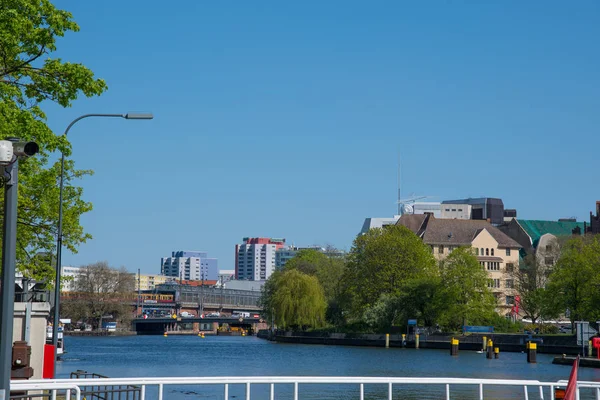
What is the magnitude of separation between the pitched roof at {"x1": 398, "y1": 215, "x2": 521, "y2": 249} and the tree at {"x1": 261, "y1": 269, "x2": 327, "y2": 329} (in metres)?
38.4

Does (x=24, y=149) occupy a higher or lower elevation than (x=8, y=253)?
higher

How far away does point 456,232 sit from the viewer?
15862cm

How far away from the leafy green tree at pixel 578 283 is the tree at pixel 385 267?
87.7ft

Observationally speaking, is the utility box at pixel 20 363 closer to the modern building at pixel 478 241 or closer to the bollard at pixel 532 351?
the bollard at pixel 532 351

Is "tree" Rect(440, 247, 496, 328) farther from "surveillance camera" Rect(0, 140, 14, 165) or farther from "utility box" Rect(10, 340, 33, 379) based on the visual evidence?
"surveillance camera" Rect(0, 140, 14, 165)

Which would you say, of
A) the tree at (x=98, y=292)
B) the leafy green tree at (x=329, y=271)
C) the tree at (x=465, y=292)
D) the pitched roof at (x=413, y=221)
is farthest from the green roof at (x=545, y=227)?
the tree at (x=98, y=292)

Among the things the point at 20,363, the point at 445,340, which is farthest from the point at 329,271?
the point at 20,363

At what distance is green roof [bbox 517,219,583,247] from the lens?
171 meters

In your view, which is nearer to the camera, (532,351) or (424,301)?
(532,351)

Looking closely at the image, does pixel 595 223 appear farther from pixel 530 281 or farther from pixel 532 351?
pixel 532 351

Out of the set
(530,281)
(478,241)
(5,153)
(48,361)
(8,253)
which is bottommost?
(48,361)

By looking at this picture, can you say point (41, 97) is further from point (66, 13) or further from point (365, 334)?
point (365, 334)

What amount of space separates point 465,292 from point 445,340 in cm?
605

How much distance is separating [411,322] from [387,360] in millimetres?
28697
